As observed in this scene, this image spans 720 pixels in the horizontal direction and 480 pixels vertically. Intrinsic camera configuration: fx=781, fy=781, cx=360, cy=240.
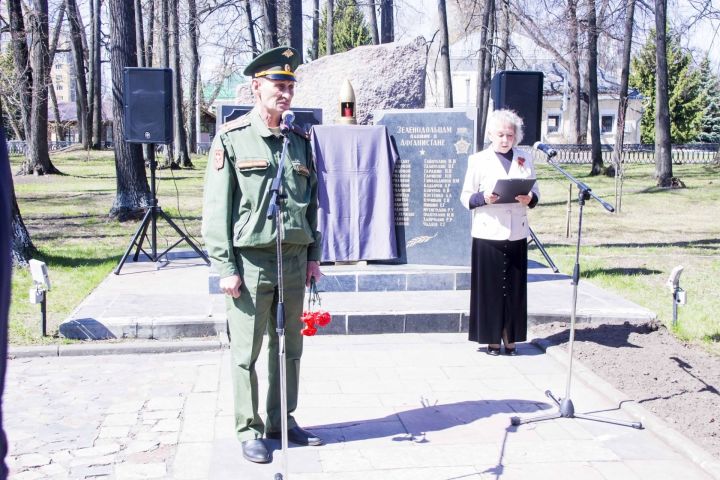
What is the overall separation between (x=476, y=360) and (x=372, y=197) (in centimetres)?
288

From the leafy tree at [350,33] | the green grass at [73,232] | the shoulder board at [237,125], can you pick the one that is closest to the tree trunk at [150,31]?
the green grass at [73,232]

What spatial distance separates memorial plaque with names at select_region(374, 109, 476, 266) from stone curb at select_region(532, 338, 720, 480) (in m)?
2.35

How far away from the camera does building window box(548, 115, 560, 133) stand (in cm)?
6181

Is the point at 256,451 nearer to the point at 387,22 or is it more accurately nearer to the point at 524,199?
the point at 524,199

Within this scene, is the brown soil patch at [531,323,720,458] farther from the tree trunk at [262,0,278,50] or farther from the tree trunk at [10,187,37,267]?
the tree trunk at [262,0,278,50]

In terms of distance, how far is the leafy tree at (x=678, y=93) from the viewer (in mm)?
46375

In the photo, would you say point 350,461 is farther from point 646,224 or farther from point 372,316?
point 646,224

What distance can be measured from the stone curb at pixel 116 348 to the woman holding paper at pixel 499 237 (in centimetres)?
230

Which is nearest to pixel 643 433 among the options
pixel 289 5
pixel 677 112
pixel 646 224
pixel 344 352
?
pixel 344 352

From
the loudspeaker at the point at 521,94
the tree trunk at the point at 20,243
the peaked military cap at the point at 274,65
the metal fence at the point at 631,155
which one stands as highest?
the loudspeaker at the point at 521,94

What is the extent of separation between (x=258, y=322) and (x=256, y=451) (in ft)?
2.30

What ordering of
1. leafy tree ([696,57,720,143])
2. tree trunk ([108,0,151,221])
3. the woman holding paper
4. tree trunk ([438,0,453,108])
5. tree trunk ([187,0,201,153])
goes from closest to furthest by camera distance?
the woman holding paper, tree trunk ([108,0,151,221]), tree trunk ([438,0,453,108]), tree trunk ([187,0,201,153]), leafy tree ([696,57,720,143])

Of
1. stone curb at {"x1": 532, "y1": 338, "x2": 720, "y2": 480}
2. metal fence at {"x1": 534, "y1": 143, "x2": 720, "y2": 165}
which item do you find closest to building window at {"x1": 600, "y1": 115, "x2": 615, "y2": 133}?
metal fence at {"x1": 534, "y1": 143, "x2": 720, "y2": 165}

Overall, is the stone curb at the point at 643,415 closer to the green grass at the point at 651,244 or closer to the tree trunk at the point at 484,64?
the green grass at the point at 651,244
